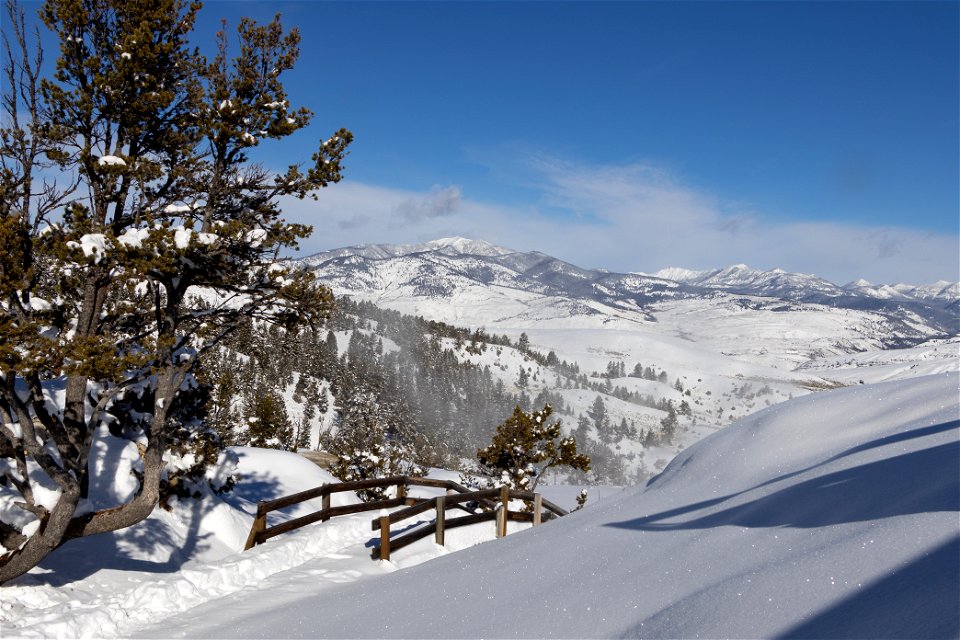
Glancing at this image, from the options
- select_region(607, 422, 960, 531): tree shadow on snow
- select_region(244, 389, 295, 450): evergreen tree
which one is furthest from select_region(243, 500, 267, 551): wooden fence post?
select_region(244, 389, 295, 450): evergreen tree

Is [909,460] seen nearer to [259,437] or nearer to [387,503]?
[387,503]

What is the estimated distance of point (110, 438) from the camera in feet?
48.4

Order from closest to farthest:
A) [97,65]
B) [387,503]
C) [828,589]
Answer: [828,589]
[97,65]
[387,503]

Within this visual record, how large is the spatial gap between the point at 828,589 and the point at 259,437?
108ft

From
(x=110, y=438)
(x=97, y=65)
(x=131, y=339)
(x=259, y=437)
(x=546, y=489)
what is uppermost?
(x=97, y=65)

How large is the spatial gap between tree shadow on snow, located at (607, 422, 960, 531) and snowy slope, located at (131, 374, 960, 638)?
20mm

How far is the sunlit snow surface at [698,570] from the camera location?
3.70m

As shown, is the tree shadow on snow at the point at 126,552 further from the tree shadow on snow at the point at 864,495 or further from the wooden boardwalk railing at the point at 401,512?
the tree shadow on snow at the point at 864,495

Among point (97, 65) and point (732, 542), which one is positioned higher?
point (97, 65)

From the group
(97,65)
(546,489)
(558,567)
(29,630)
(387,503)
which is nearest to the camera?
(558,567)

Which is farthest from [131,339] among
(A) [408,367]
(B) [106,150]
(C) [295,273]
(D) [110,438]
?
(A) [408,367]

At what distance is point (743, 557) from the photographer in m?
4.72

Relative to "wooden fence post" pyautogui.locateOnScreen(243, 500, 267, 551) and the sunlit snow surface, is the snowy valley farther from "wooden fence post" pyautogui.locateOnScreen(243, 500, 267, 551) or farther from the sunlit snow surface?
"wooden fence post" pyautogui.locateOnScreen(243, 500, 267, 551)

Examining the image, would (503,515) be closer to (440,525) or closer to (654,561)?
(440,525)
